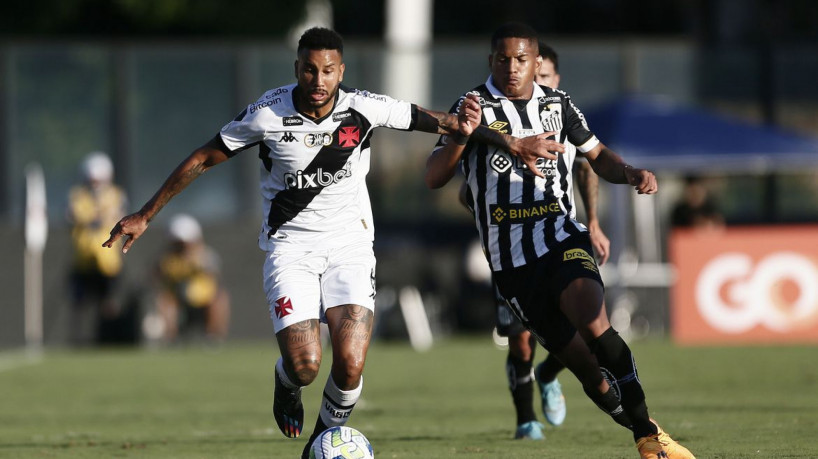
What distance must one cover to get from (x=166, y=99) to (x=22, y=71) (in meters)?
2.16

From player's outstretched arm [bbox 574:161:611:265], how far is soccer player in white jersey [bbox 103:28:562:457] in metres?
1.62

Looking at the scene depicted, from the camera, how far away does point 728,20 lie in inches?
1256

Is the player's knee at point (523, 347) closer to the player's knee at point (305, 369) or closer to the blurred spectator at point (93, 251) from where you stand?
the player's knee at point (305, 369)

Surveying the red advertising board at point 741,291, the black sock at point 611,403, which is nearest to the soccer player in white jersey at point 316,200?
the black sock at point 611,403

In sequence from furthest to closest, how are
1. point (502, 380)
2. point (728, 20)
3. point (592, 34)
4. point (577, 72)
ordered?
point (592, 34) < point (728, 20) < point (577, 72) < point (502, 380)

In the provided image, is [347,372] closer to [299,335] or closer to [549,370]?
[299,335]

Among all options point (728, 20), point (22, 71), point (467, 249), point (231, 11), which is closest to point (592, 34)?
point (728, 20)

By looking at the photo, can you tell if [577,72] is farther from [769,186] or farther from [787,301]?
[787,301]

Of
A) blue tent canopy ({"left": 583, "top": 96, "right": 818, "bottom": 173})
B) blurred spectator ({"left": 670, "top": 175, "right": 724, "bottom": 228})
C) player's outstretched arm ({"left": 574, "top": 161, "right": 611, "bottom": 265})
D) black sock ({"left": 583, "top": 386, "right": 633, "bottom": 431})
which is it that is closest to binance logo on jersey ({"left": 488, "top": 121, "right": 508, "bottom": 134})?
player's outstretched arm ({"left": 574, "top": 161, "right": 611, "bottom": 265})

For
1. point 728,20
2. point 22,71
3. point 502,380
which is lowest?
point 502,380

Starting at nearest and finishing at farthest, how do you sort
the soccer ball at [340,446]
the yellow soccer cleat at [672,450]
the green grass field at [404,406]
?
the yellow soccer cleat at [672,450], the soccer ball at [340,446], the green grass field at [404,406]

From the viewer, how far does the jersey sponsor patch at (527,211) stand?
26.4 feet

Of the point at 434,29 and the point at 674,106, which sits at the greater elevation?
the point at 434,29

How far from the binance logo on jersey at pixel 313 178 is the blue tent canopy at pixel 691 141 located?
34.9ft
